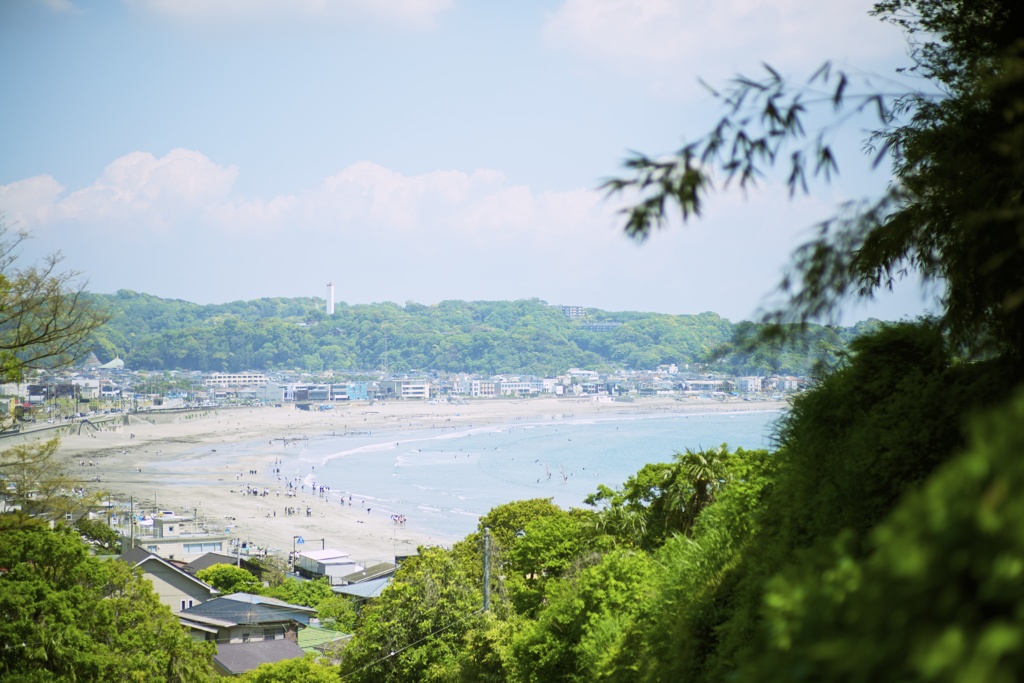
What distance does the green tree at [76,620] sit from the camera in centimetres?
1441

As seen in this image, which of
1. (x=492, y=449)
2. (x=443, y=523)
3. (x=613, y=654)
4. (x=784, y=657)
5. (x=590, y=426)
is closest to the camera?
(x=784, y=657)

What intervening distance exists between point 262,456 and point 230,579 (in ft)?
124

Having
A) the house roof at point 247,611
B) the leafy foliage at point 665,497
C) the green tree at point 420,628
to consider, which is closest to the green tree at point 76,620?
the green tree at point 420,628

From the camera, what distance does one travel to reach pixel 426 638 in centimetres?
1838

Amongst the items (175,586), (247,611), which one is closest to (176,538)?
(175,586)

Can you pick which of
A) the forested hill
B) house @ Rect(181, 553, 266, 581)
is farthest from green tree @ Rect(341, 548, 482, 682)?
the forested hill

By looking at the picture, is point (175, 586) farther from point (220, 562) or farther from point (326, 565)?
point (220, 562)

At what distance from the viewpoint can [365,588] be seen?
3438 cm

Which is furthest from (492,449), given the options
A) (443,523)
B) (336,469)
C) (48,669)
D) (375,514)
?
(48,669)

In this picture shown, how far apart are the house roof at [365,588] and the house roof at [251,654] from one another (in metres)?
7.15

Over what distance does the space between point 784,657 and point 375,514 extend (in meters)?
50.9

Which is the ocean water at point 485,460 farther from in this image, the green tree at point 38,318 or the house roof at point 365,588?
the green tree at point 38,318

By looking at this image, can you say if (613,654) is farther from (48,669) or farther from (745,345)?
(48,669)

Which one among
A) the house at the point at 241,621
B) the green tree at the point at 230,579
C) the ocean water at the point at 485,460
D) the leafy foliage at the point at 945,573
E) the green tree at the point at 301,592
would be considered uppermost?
the leafy foliage at the point at 945,573
